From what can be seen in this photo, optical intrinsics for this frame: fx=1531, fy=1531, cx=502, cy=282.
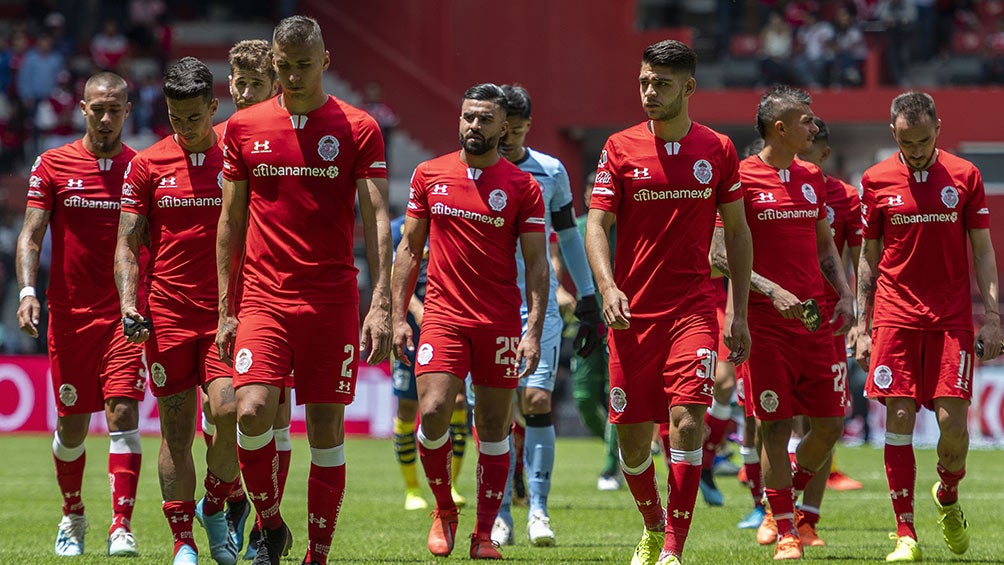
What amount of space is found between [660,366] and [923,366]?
195 cm

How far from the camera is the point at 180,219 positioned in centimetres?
830

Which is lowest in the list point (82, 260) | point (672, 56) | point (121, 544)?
point (121, 544)

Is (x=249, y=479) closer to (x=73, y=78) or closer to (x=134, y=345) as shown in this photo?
(x=134, y=345)

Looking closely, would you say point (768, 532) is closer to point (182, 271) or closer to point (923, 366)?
point (923, 366)

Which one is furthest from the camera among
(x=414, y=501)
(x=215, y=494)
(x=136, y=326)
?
(x=414, y=501)

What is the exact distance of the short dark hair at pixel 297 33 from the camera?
24.1 feet

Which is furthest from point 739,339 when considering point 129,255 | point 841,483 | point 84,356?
point 841,483

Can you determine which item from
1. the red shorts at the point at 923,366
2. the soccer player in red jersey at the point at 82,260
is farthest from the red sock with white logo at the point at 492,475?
the red shorts at the point at 923,366

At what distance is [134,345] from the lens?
363 inches

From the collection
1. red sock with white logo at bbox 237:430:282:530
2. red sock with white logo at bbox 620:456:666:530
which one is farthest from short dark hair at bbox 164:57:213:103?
red sock with white logo at bbox 620:456:666:530

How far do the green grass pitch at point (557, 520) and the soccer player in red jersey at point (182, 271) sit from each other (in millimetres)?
655

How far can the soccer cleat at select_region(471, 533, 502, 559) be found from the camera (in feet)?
28.6

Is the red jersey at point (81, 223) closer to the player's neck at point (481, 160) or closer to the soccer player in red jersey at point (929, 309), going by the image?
the player's neck at point (481, 160)

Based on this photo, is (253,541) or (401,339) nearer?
(401,339)
